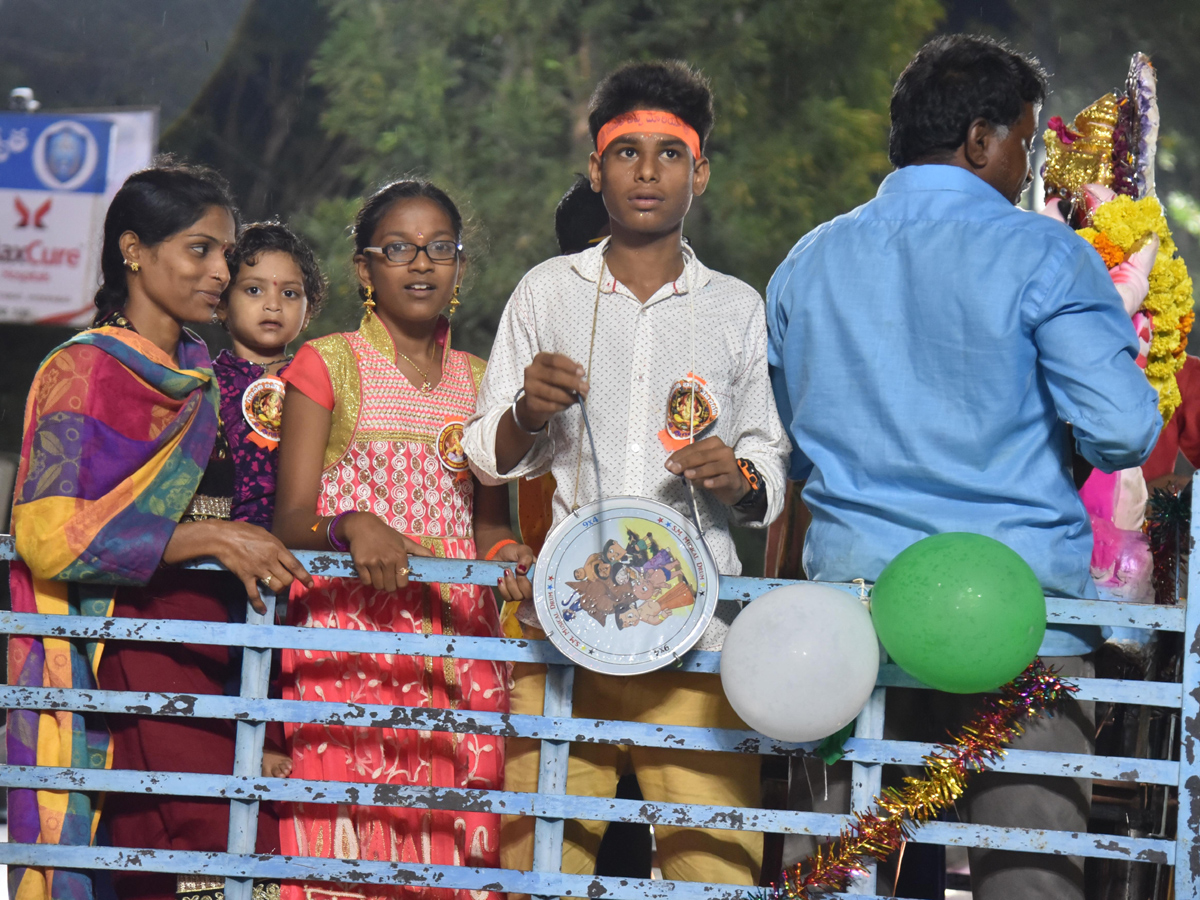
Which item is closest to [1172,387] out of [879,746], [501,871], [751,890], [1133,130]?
[1133,130]

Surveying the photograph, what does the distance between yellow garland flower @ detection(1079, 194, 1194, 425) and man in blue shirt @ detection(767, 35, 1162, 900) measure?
1.03 meters

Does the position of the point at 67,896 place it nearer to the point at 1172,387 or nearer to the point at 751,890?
the point at 751,890

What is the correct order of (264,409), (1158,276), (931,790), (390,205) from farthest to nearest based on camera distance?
(1158,276) < (264,409) < (390,205) < (931,790)

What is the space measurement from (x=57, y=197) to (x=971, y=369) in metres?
8.59

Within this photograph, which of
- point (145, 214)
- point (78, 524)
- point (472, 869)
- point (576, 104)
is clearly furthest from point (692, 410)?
point (576, 104)

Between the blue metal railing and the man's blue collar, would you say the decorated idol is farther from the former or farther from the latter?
the man's blue collar

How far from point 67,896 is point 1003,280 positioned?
6.86 ft

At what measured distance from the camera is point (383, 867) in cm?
236

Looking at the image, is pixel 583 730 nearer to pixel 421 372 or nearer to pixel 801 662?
pixel 801 662

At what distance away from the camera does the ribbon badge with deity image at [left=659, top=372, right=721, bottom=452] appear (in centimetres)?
250

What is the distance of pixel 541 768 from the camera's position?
235cm

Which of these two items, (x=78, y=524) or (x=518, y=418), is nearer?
(x=518, y=418)

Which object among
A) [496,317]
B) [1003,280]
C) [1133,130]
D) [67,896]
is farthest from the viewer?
[496,317]

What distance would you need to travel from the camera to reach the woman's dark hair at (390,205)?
297 cm
